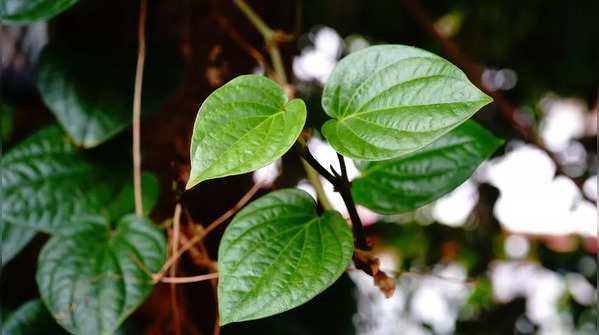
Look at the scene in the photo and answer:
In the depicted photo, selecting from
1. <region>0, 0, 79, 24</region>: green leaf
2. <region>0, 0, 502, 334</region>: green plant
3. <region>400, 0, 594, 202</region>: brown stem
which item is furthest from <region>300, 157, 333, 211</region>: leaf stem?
<region>400, 0, 594, 202</region>: brown stem

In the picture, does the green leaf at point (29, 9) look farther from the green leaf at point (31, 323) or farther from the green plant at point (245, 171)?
the green leaf at point (31, 323)

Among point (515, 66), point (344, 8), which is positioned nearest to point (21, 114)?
point (344, 8)

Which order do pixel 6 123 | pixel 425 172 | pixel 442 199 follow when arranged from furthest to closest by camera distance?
pixel 442 199 < pixel 6 123 < pixel 425 172

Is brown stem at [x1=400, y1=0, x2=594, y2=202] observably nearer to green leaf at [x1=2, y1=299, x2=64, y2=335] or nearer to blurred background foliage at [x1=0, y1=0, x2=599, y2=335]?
blurred background foliage at [x1=0, y1=0, x2=599, y2=335]

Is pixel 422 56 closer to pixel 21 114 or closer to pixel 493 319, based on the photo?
pixel 21 114

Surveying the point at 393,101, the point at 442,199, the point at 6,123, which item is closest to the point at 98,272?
the point at 393,101

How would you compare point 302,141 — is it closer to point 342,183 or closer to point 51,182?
point 342,183
